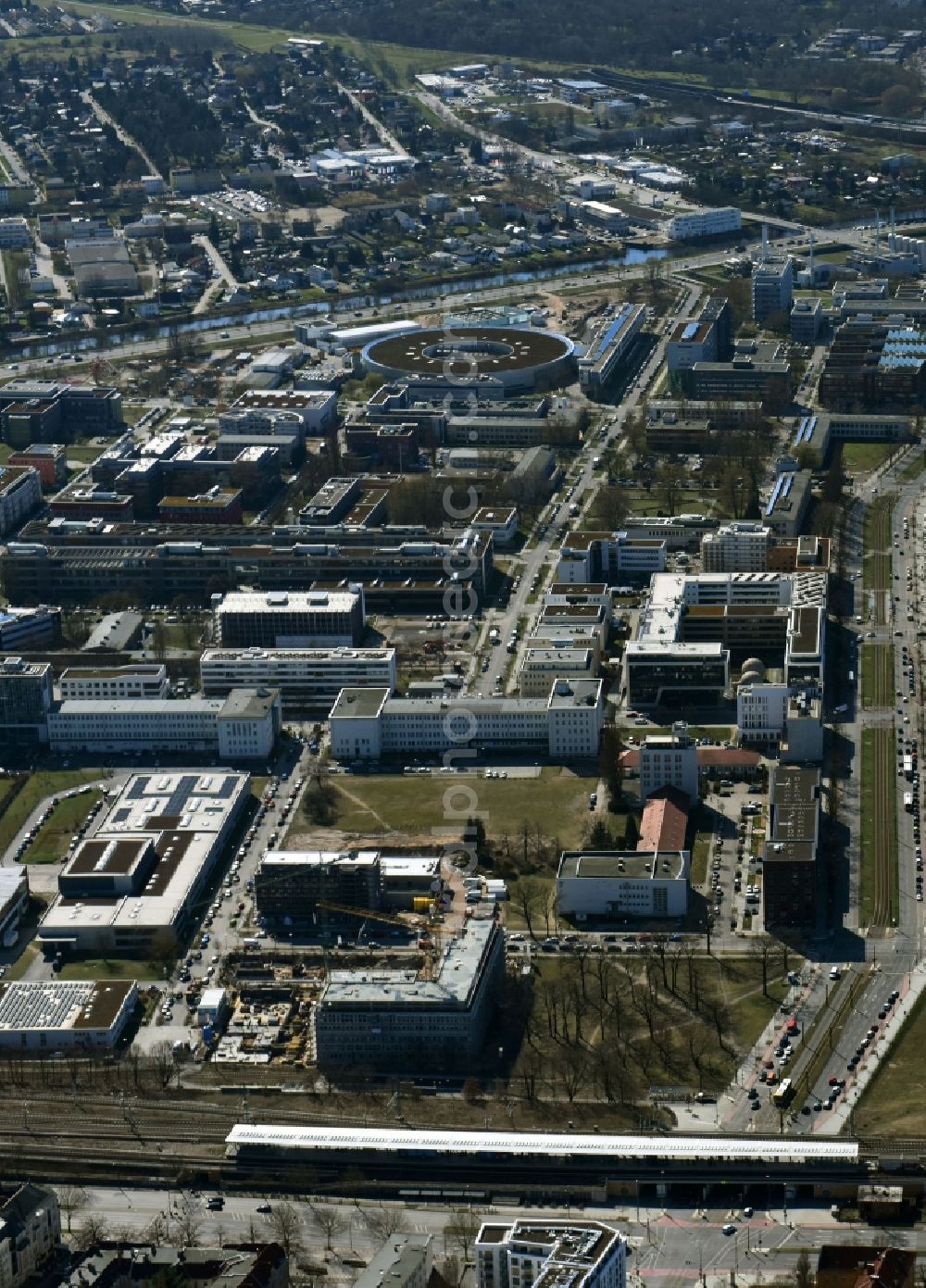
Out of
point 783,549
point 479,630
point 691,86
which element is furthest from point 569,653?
point 691,86

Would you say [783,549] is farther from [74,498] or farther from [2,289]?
[2,289]

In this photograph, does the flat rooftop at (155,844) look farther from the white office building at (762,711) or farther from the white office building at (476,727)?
the white office building at (762,711)

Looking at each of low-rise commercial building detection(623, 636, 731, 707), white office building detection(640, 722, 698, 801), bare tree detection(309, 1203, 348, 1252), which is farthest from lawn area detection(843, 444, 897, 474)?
bare tree detection(309, 1203, 348, 1252)

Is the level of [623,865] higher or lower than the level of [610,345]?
higher

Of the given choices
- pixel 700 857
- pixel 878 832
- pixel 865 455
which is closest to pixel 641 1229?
pixel 700 857

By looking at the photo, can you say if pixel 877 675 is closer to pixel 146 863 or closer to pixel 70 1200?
pixel 146 863

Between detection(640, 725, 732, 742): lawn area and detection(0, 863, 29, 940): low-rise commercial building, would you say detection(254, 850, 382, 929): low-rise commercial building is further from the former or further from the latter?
detection(640, 725, 732, 742): lawn area

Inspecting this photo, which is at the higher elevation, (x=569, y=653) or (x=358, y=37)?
(x=569, y=653)

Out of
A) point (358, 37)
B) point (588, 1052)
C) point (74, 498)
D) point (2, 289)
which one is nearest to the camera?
point (588, 1052)
